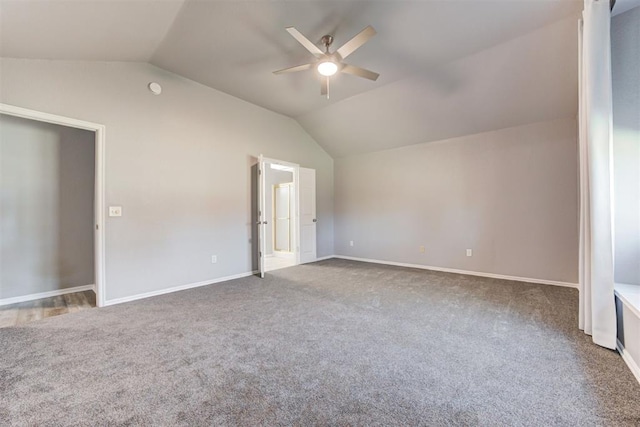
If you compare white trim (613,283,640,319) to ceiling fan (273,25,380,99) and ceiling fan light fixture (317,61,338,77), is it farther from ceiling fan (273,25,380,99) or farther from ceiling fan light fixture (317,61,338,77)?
ceiling fan light fixture (317,61,338,77)

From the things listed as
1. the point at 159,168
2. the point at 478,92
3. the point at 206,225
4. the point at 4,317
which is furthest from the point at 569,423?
the point at 4,317

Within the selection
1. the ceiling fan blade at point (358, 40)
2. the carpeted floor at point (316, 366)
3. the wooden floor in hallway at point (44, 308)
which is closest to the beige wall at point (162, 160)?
the wooden floor in hallway at point (44, 308)

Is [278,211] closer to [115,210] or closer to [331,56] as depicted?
[115,210]

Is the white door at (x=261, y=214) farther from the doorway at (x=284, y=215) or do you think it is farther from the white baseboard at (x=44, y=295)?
the white baseboard at (x=44, y=295)

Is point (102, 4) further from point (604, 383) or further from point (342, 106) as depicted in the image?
point (604, 383)

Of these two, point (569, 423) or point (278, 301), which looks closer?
point (569, 423)

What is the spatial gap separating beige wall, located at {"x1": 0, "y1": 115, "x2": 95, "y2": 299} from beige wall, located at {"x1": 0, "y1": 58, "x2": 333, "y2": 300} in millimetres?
1167

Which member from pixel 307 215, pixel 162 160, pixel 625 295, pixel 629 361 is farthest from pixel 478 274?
pixel 162 160

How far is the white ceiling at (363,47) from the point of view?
2494 millimetres

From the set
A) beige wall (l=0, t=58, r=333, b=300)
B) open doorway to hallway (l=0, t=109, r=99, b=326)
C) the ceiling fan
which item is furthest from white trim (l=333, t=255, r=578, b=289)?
open doorway to hallway (l=0, t=109, r=99, b=326)

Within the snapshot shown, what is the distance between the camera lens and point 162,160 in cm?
376

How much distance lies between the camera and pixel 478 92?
3.89m

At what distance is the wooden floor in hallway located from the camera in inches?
114

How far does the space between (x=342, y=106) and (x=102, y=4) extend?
3546 mm
